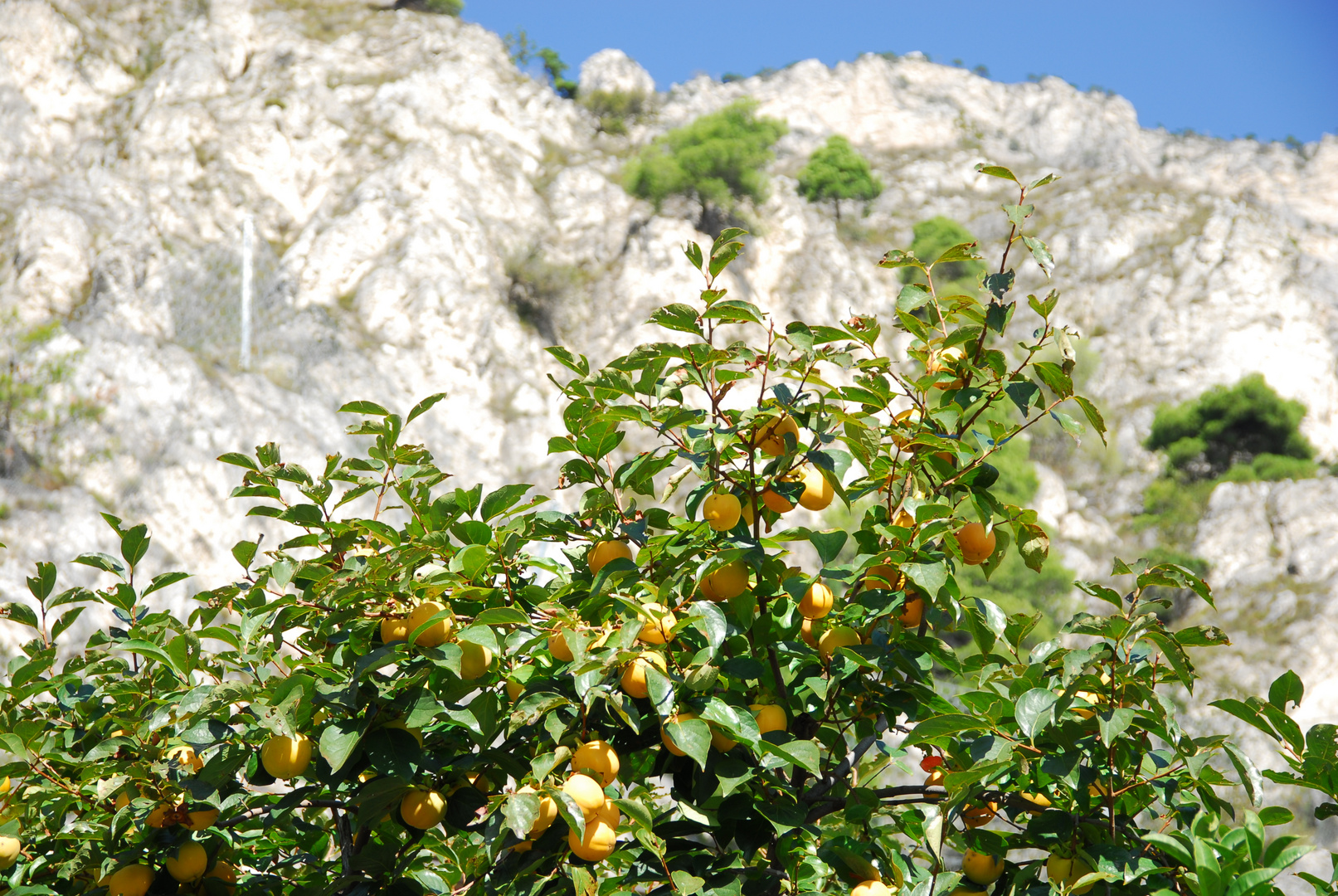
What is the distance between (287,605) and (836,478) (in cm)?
68

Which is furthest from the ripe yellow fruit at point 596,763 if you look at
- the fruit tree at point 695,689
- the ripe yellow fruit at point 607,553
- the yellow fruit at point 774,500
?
the yellow fruit at point 774,500

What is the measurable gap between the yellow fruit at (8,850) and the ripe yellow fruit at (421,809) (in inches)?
20.7

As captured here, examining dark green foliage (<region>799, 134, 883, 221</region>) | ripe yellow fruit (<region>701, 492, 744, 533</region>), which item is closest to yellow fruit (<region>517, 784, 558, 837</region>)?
ripe yellow fruit (<region>701, 492, 744, 533</region>)

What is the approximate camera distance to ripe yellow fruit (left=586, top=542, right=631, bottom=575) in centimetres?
104

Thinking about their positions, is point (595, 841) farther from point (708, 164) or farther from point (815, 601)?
point (708, 164)

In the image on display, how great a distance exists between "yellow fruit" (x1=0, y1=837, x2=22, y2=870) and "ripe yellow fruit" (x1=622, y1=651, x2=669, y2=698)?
0.81 m

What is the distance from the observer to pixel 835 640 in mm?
990

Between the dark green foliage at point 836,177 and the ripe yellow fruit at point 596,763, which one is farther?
the dark green foliage at point 836,177

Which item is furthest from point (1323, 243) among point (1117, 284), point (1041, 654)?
point (1041, 654)

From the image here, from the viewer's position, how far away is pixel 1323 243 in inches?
1286

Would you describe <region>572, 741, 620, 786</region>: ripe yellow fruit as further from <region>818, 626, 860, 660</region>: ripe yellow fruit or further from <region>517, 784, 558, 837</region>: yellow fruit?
<region>818, 626, 860, 660</region>: ripe yellow fruit

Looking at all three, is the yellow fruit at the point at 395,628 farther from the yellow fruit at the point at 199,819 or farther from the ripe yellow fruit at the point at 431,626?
the yellow fruit at the point at 199,819

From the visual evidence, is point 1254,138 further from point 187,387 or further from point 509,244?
point 187,387

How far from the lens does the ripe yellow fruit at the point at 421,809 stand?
36.8 inches
